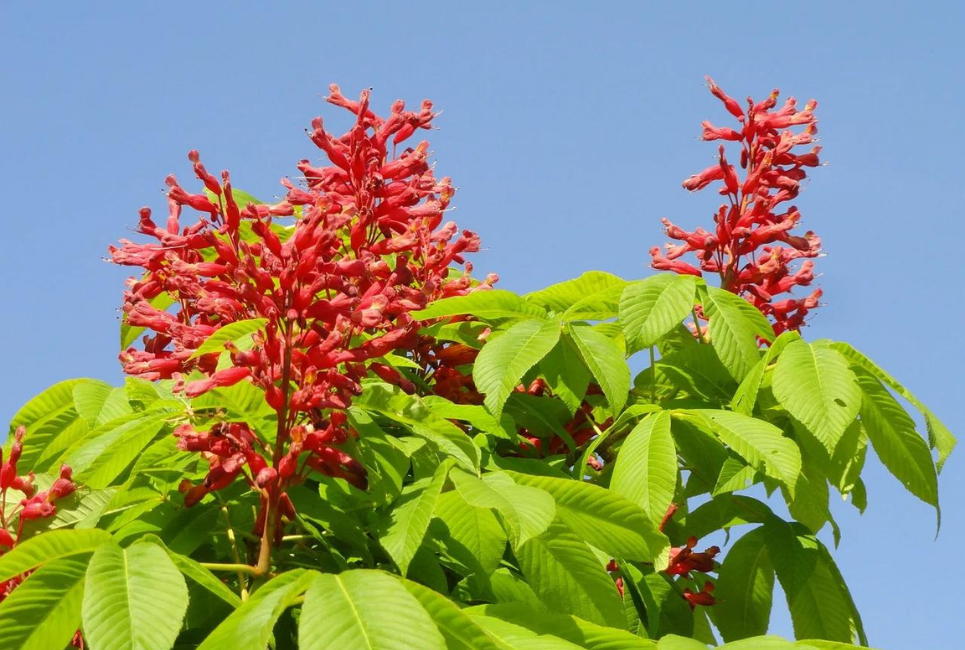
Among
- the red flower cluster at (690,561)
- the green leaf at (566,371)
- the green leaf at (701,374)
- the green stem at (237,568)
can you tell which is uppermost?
the green leaf at (701,374)

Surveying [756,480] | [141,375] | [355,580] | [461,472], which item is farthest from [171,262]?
[756,480]

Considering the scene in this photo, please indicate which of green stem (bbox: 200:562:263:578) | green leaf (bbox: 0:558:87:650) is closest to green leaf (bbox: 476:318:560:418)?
green stem (bbox: 200:562:263:578)

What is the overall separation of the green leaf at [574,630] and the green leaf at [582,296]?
1.43m

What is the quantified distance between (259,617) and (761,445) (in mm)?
1512

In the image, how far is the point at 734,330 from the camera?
365cm

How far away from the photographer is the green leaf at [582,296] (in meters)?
3.77

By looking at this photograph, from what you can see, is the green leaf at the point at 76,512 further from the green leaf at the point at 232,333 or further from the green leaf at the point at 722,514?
the green leaf at the point at 722,514

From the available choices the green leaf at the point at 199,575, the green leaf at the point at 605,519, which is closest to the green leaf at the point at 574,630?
the green leaf at the point at 605,519

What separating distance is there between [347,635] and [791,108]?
10.2ft

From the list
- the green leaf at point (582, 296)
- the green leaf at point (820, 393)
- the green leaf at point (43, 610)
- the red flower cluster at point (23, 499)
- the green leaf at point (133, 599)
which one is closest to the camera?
the green leaf at point (133, 599)

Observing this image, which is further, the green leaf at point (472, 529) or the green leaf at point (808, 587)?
the green leaf at point (808, 587)

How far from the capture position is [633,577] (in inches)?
143

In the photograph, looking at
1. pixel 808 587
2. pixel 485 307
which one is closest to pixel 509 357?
pixel 485 307

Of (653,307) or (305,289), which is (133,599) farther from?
(653,307)
